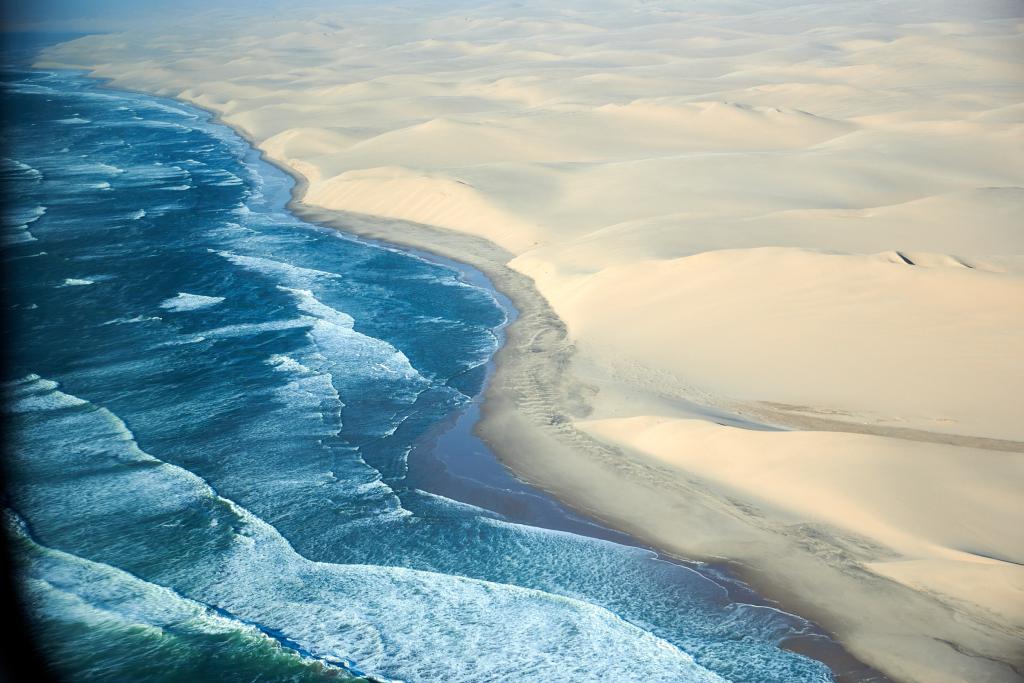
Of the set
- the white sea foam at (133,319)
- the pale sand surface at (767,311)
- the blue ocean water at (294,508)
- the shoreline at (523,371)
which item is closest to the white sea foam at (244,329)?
the blue ocean water at (294,508)

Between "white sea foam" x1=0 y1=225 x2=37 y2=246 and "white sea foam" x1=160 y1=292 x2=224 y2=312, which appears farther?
"white sea foam" x1=0 y1=225 x2=37 y2=246

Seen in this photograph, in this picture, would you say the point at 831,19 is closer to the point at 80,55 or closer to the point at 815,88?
the point at 815,88

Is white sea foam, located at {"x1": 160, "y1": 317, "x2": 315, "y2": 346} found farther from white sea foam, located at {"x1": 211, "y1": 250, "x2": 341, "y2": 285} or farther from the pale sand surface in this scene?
the pale sand surface

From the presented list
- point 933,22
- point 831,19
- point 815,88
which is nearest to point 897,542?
point 815,88

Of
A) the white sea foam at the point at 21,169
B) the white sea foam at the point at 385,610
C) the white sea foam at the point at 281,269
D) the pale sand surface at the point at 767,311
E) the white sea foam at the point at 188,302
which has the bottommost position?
the white sea foam at the point at 385,610

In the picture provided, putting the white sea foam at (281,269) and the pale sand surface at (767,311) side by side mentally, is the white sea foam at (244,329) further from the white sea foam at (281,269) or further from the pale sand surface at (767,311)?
the pale sand surface at (767,311)

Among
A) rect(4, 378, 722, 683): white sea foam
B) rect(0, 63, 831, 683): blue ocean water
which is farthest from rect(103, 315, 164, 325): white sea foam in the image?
rect(4, 378, 722, 683): white sea foam

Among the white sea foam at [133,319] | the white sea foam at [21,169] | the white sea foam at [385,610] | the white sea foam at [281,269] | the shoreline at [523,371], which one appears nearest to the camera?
the white sea foam at [385,610]

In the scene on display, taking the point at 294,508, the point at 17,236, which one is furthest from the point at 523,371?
the point at 17,236
